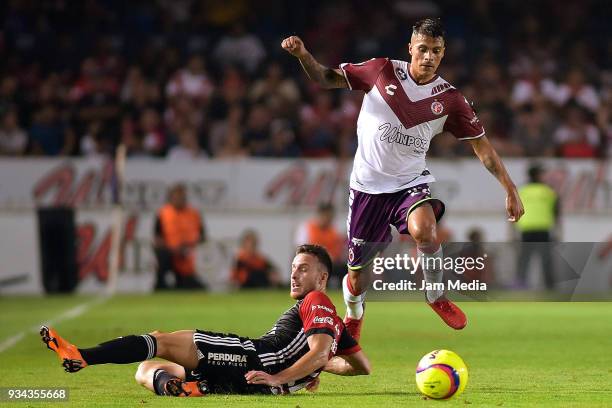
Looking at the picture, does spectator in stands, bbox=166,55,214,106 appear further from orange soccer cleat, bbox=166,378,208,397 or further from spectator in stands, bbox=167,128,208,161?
orange soccer cleat, bbox=166,378,208,397

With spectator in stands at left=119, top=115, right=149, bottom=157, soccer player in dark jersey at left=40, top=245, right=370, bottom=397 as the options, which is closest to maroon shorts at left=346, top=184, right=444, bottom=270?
soccer player in dark jersey at left=40, top=245, right=370, bottom=397

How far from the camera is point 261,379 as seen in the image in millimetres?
7613

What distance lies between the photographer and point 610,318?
1499 cm

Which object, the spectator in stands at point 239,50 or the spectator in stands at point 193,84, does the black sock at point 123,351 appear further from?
the spectator in stands at point 239,50

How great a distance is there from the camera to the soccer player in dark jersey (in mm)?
7621

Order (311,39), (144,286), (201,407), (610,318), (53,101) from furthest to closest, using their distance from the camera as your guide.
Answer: (311,39) → (53,101) → (144,286) → (610,318) → (201,407)

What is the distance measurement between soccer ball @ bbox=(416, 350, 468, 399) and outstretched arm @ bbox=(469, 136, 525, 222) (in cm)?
168

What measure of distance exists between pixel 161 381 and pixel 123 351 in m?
0.42

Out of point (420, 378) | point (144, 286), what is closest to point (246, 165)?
point (144, 286)

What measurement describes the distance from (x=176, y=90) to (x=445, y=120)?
41.7 ft

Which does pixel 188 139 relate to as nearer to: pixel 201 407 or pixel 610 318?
pixel 610 318

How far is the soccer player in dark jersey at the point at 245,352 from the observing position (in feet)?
25.0

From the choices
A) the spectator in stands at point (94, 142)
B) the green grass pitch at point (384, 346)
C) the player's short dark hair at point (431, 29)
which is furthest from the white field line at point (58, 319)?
the player's short dark hair at point (431, 29)

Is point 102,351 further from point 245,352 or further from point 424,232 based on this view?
point 424,232
